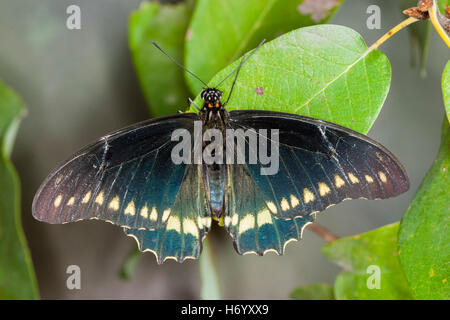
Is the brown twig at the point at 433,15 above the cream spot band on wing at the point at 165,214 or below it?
above

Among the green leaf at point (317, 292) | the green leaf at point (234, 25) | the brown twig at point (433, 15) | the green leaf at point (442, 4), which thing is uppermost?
the green leaf at point (234, 25)

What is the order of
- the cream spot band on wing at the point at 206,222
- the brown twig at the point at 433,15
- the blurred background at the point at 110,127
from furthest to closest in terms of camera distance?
the blurred background at the point at 110,127 < the cream spot band on wing at the point at 206,222 < the brown twig at the point at 433,15

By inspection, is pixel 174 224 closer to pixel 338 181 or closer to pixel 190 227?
pixel 190 227

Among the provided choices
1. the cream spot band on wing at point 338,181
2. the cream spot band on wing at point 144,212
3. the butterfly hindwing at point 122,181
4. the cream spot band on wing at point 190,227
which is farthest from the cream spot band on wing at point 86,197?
the cream spot band on wing at point 338,181

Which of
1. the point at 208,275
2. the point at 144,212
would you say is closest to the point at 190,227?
the point at 144,212

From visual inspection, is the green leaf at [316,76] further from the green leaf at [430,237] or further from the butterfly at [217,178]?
the green leaf at [430,237]

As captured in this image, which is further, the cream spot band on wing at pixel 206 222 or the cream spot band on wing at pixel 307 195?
the cream spot band on wing at pixel 206 222
